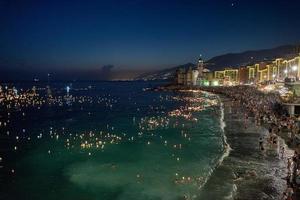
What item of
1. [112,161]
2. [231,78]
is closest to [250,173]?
[112,161]

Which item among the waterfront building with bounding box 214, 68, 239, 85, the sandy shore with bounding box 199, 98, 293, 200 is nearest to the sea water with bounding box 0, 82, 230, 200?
the sandy shore with bounding box 199, 98, 293, 200

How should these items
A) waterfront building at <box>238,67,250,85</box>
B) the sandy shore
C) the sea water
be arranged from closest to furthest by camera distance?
1. the sandy shore
2. the sea water
3. waterfront building at <box>238,67,250,85</box>

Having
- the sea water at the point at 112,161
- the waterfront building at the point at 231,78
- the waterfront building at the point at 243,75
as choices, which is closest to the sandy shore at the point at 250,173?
the sea water at the point at 112,161

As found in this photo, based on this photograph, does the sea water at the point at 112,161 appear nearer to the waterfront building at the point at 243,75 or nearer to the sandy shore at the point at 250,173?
the sandy shore at the point at 250,173

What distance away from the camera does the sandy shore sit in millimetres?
22438

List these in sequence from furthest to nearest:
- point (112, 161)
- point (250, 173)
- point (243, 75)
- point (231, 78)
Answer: point (231, 78), point (243, 75), point (112, 161), point (250, 173)

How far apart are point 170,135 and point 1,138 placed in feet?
79.2

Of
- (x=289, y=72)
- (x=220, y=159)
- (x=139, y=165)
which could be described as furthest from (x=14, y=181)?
(x=289, y=72)

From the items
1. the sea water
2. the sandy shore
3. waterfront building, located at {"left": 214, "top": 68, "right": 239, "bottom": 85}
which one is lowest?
the sea water

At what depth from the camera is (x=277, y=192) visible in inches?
875

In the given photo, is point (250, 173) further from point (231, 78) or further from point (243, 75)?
point (231, 78)

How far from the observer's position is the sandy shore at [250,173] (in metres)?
22.4

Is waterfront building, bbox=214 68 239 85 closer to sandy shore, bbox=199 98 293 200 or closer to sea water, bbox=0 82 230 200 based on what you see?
sea water, bbox=0 82 230 200

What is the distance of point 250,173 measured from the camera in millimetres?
25812
